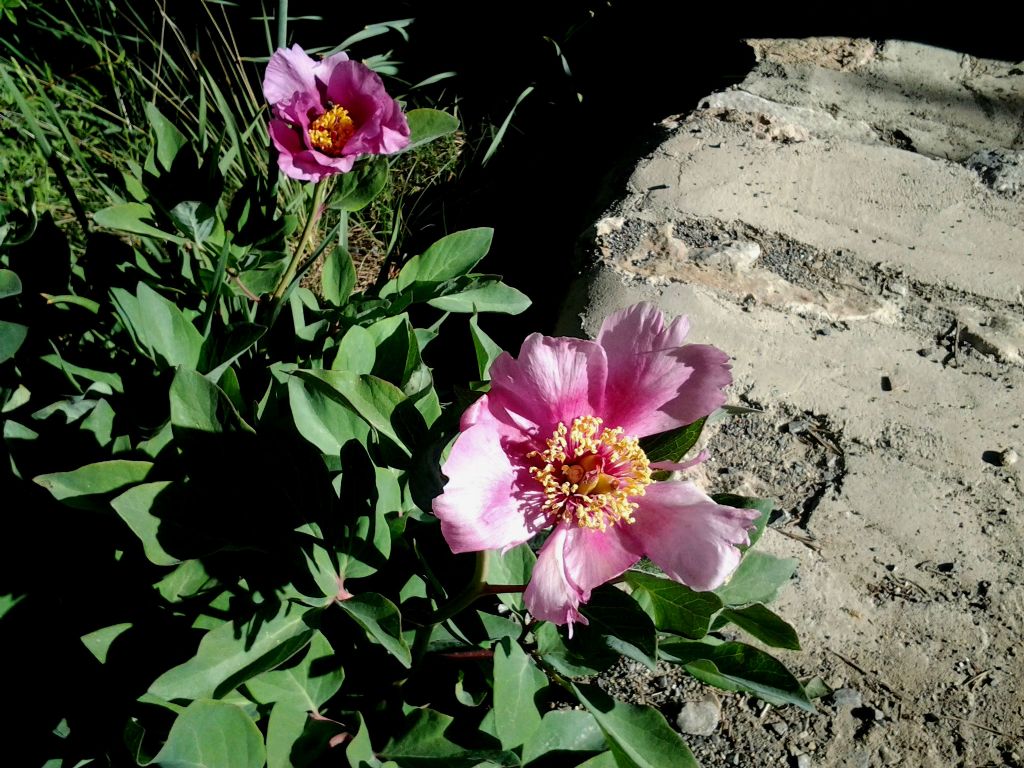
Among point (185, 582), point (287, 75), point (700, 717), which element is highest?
point (287, 75)

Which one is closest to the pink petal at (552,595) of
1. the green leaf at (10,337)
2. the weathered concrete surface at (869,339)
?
the weathered concrete surface at (869,339)

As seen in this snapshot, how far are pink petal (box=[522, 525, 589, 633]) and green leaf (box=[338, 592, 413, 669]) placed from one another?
0.18 meters

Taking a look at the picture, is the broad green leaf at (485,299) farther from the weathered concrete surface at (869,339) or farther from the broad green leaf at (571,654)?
the broad green leaf at (571,654)

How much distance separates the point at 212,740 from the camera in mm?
1102

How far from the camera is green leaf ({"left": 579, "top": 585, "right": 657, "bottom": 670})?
41.6 inches

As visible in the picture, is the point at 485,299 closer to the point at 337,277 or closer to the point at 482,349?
the point at 337,277

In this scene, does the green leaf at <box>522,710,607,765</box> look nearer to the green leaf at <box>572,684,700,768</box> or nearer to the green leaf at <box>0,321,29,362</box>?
the green leaf at <box>572,684,700,768</box>

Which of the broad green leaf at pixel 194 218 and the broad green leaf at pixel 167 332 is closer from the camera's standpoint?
the broad green leaf at pixel 167 332

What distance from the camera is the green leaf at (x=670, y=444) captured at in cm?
117

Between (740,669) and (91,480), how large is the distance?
37.7 inches

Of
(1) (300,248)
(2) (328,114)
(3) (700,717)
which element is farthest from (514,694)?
(2) (328,114)

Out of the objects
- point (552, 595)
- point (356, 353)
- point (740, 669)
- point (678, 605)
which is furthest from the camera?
point (356, 353)

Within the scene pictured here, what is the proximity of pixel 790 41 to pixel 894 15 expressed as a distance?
1.46 feet

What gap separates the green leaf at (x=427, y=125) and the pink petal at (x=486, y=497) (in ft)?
2.81
